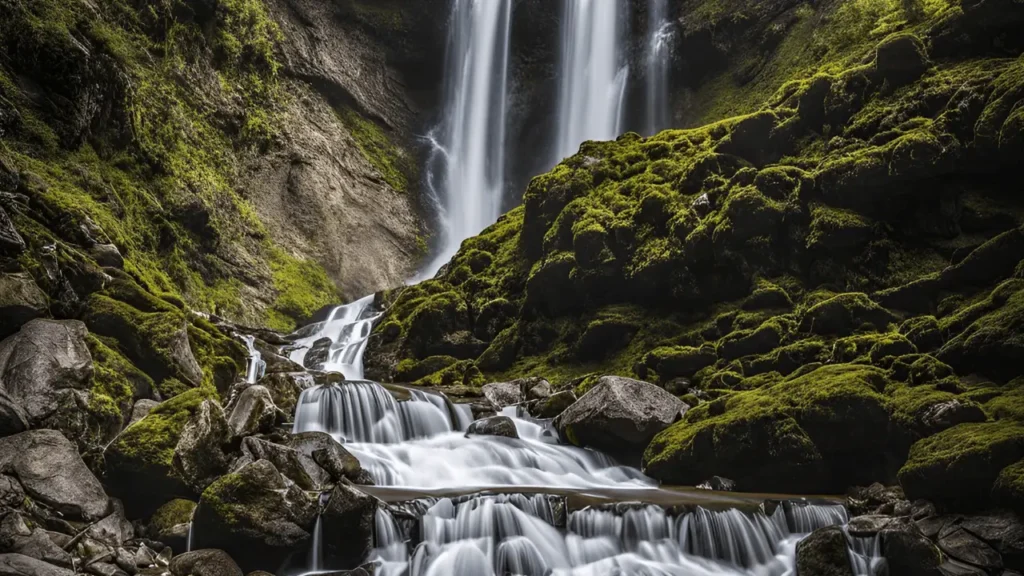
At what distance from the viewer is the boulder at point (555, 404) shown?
15.4 m

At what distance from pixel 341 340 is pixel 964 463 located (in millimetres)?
19392

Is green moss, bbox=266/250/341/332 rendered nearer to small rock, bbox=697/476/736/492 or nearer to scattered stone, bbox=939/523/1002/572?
small rock, bbox=697/476/736/492

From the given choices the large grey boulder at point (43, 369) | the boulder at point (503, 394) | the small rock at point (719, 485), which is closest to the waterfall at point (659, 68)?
the boulder at point (503, 394)

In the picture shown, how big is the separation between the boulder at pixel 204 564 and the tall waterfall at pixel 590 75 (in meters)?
27.9

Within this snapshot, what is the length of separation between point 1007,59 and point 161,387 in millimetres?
17501

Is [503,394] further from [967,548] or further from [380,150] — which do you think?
[380,150]

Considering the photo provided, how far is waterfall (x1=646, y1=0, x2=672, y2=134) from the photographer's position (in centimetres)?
3259

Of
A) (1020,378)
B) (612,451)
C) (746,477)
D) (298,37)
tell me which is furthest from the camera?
(298,37)

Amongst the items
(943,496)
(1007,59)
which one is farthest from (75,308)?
(1007,59)

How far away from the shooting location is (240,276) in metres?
26.1

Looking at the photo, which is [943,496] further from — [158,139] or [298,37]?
[298,37]

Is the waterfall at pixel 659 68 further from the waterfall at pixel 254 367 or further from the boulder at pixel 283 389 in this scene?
the boulder at pixel 283 389

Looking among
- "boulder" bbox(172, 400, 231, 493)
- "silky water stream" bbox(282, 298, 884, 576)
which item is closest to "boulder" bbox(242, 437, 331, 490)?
"boulder" bbox(172, 400, 231, 493)

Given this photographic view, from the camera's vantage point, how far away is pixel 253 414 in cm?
1134
